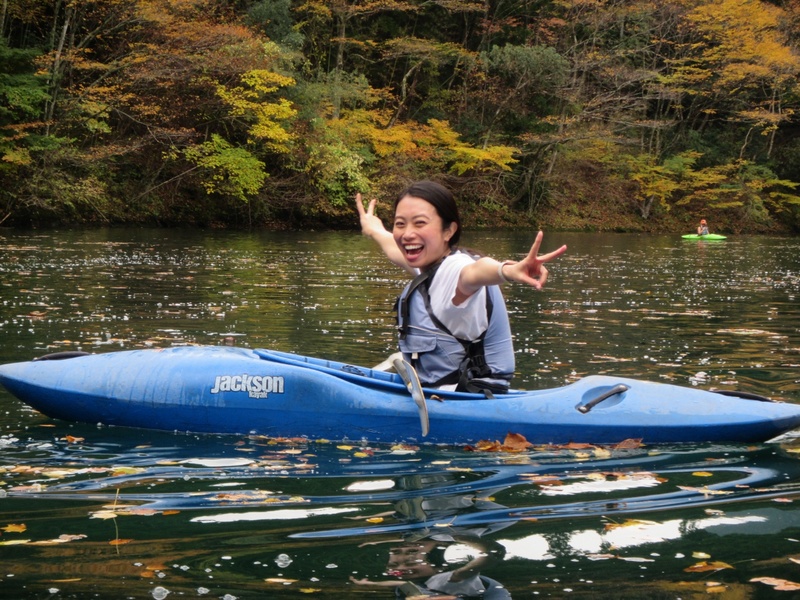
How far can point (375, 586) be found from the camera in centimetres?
291

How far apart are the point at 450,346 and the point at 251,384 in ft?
3.48

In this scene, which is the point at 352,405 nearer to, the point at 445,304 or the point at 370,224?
the point at 445,304

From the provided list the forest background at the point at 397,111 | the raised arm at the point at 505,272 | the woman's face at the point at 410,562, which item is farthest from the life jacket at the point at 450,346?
the forest background at the point at 397,111

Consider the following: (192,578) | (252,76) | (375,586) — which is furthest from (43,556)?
(252,76)

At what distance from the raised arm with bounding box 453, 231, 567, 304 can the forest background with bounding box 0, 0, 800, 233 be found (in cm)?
1898

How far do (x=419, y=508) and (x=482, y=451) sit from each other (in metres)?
1.11

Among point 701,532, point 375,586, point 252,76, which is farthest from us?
point 252,76

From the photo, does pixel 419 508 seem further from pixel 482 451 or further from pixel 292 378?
pixel 292 378

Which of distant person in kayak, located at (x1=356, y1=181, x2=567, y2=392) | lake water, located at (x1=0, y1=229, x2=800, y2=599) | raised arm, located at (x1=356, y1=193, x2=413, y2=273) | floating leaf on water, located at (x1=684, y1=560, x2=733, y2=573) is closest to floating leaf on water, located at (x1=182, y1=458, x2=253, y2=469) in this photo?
lake water, located at (x1=0, y1=229, x2=800, y2=599)

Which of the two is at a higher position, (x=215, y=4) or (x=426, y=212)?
(x=215, y=4)

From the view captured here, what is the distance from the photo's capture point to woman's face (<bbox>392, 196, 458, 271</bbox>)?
15.1 feet

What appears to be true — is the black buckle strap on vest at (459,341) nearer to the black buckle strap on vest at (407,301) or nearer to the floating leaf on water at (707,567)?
the black buckle strap on vest at (407,301)

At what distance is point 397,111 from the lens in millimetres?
32906

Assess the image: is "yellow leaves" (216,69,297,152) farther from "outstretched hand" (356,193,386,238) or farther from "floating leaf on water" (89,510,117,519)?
"floating leaf on water" (89,510,117,519)
